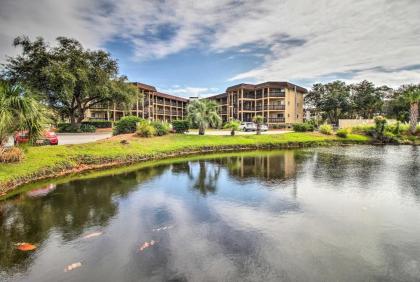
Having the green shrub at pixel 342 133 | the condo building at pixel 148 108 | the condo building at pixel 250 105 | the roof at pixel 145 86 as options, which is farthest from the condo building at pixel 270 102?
the green shrub at pixel 342 133

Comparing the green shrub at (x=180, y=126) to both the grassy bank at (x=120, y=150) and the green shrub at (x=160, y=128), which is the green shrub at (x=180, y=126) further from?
the grassy bank at (x=120, y=150)

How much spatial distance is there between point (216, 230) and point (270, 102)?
6099cm

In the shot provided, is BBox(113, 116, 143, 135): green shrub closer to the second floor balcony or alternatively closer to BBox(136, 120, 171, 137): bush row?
BBox(136, 120, 171, 137): bush row

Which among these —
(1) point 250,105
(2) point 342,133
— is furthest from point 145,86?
(2) point 342,133

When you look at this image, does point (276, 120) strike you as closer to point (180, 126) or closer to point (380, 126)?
point (380, 126)

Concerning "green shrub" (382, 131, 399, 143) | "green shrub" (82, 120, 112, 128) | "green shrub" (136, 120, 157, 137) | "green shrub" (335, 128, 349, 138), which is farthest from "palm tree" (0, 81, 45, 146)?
"green shrub" (382, 131, 399, 143)

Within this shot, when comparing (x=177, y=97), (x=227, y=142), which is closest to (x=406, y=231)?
(x=227, y=142)

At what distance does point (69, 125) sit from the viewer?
42.9 metres

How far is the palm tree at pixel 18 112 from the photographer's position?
44.5 feet

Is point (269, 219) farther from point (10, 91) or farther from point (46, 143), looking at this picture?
point (46, 143)

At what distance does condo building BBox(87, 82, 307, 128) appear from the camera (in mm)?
64438

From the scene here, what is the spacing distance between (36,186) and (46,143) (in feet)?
30.2

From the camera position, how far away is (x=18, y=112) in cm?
1390

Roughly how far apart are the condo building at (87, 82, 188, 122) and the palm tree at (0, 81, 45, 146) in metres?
44.4
